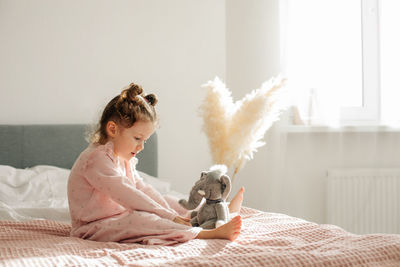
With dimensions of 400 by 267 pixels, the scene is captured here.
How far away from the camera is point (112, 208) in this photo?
1616 mm

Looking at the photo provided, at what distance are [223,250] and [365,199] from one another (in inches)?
86.4

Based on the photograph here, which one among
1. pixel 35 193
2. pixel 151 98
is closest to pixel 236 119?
pixel 151 98

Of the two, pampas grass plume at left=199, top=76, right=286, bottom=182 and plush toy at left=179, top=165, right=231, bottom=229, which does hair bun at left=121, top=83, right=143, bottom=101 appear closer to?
plush toy at left=179, top=165, right=231, bottom=229

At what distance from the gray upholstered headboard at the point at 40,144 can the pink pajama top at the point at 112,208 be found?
130 cm

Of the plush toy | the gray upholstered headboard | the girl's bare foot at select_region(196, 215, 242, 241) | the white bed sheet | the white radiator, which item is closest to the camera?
the girl's bare foot at select_region(196, 215, 242, 241)

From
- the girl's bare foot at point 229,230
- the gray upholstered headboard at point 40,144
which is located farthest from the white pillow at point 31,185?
the girl's bare foot at point 229,230

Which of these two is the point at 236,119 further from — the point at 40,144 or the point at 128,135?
the point at 40,144

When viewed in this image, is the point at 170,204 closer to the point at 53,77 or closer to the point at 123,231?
the point at 123,231

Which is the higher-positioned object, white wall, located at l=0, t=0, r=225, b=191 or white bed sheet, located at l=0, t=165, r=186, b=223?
white wall, located at l=0, t=0, r=225, b=191

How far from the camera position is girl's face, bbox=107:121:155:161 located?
1646mm

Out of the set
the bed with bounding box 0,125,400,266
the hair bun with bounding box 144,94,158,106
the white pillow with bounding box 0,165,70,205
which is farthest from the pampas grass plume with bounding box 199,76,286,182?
the white pillow with bounding box 0,165,70,205

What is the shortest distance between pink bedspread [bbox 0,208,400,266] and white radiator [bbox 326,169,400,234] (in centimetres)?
167

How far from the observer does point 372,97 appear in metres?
3.31

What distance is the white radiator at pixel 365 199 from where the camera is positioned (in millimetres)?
3217
